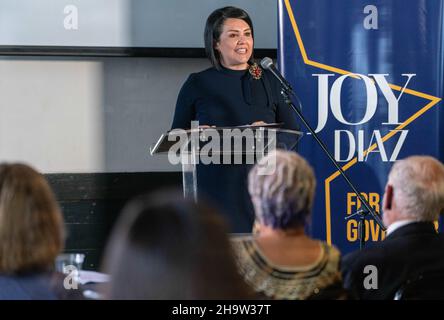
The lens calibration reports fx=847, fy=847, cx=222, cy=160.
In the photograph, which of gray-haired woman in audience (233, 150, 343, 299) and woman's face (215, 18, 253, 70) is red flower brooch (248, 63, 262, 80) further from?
gray-haired woman in audience (233, 150, 343, 299)

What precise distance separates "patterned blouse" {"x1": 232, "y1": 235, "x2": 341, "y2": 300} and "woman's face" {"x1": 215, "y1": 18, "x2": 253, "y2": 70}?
2248 millimetres

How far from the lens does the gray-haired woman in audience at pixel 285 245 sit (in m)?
2.00

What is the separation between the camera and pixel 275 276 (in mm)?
1999

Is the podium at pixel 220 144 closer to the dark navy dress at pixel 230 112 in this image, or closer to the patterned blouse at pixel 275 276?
the dark navy dress at pixel 230 112

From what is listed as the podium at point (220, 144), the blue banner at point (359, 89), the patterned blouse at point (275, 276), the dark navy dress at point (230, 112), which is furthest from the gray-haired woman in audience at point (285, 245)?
the blue banner at point (359, 89)

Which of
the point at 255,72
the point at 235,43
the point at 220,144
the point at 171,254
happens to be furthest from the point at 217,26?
the point at 171,254

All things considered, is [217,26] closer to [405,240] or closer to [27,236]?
[405,240]

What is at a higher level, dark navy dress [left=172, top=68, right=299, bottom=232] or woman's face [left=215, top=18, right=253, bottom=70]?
woman's face [left=215, top=18, right=253, bottom=70]

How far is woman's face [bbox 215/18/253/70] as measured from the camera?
416cm

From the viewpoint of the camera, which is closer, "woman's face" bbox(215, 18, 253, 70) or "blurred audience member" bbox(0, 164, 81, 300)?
"blurred audience member" bbox(0, 164, 81, 300)

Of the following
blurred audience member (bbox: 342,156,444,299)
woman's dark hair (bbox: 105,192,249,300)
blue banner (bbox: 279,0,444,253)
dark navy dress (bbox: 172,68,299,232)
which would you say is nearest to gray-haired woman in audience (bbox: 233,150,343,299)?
blurred audience member (bbox: 342,156,444,299)

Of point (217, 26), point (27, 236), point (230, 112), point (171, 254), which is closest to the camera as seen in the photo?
point (171, 254)

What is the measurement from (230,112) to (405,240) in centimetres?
165

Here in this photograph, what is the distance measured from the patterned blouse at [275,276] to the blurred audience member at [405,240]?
1.37ft
